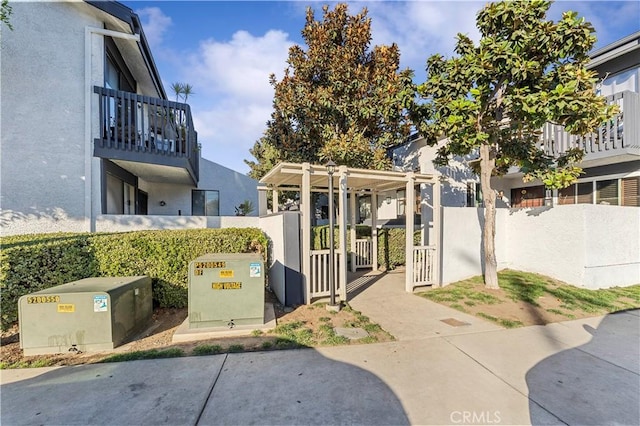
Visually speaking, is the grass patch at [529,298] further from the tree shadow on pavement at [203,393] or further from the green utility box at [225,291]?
the green utility box at [225,291]

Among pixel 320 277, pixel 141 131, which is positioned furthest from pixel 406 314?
pixel 141 131

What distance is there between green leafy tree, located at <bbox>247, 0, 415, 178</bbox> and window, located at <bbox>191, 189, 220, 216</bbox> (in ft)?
20.4

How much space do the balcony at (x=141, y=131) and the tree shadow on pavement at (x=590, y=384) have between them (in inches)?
339

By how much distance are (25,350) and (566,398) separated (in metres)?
6.41

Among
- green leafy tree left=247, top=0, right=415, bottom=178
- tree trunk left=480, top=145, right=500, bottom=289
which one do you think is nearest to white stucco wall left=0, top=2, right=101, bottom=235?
green leafy tree left=247, top=0, right=415, bottom=178

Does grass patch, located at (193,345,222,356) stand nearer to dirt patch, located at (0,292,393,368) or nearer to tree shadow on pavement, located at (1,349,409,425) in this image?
dirt patch, located at (0,292,393,368)

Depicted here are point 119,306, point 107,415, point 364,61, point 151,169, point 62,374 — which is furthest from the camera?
point 364,61

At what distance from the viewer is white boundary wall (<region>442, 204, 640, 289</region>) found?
6.91m

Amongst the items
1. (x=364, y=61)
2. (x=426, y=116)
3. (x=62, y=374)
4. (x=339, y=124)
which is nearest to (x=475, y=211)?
(x=426, y=116)

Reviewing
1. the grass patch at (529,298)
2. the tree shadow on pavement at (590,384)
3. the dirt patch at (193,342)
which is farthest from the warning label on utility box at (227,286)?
the grass patch at (529,298)

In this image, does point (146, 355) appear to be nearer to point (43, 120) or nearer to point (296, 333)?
point (296, 333)

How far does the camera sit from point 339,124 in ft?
32.6

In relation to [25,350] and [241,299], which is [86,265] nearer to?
[25,350]

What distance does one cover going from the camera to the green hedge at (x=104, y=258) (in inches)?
169
